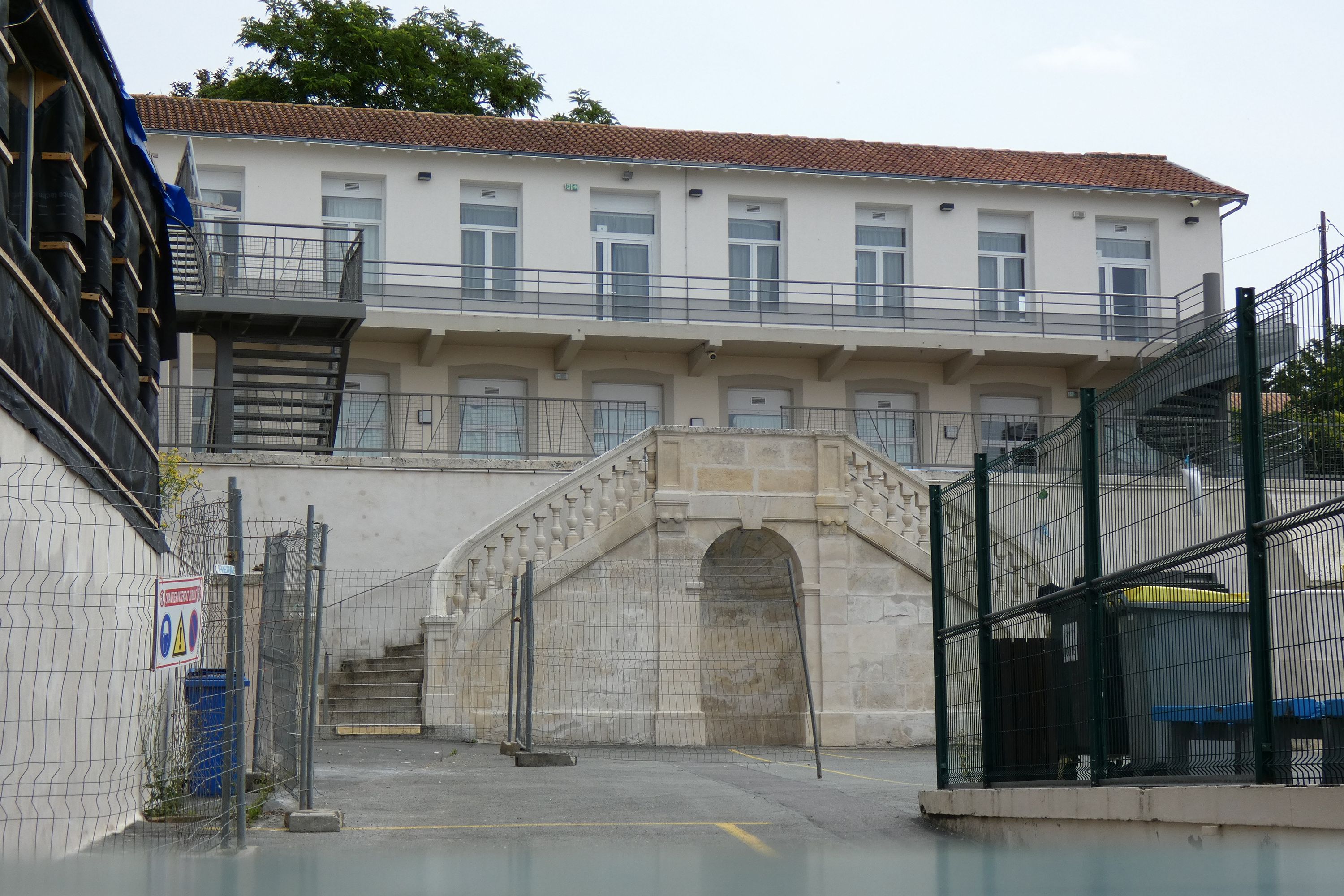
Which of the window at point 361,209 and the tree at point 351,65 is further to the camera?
the tree at point 351,65

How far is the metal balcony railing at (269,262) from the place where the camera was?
78.9ft

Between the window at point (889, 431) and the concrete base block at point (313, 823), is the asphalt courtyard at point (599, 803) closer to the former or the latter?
the concrete base block at point (313, 823)

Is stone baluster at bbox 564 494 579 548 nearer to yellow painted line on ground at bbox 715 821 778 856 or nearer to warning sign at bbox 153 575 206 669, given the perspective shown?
yellow painted line on ground at bbox 715 821 778 856

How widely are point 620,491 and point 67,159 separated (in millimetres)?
12206

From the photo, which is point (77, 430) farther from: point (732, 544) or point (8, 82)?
point (732, 544)

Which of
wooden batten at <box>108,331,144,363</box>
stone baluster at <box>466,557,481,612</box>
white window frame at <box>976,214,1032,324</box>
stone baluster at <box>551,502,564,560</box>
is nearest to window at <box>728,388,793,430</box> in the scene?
white window frame at <box>976,214,1032,324</box>

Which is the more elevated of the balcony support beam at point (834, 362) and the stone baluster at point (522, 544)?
the balcony support beam at point (834, 362)

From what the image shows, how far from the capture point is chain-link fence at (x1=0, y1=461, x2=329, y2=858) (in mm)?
7668

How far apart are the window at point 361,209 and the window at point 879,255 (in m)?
10.4

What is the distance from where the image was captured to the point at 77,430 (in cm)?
956

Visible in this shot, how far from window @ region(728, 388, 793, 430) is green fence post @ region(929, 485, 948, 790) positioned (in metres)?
20.5

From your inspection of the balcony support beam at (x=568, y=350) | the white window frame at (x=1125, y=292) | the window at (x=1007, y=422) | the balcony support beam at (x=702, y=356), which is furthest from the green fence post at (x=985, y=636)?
the white window frame at (x=1125, y=292)

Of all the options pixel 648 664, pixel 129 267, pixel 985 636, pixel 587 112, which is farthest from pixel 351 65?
pixel 985 636

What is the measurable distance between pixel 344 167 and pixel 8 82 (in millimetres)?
22164
